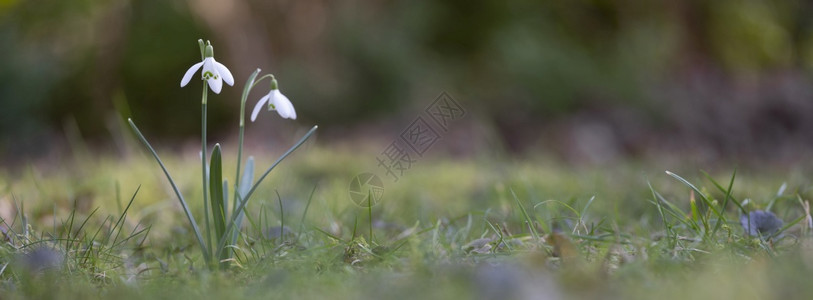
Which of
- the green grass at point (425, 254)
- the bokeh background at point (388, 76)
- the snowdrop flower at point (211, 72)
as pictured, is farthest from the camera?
the bokeh background at point (388, 76)

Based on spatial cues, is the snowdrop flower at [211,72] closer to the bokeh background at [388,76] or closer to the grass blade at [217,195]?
the grass blade at [217,195]

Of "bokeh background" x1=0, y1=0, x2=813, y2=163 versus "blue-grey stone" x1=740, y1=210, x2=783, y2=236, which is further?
"bokeh background" x1=0, y1=0, x2=813, y2=163

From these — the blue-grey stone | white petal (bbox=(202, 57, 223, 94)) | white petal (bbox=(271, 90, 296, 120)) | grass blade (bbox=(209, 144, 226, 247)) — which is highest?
white petal (bbox=(202, 57, 223, 94))

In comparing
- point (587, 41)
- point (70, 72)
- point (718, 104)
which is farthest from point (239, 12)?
point (718, 104)

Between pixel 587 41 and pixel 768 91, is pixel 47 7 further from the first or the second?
pixel 768 91

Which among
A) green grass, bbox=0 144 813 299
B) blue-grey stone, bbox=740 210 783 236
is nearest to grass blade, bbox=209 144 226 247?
green grass, bbox=0 144 813 299

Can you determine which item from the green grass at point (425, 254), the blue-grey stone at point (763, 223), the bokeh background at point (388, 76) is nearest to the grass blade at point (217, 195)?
the green grass at point (425, 254)

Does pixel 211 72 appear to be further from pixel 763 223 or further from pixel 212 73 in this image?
pixel 763 223

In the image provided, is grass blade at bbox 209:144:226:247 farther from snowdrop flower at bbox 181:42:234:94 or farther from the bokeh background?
the bokeh background
